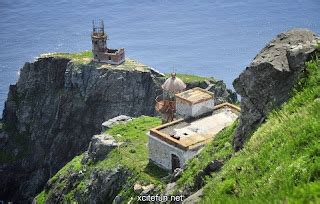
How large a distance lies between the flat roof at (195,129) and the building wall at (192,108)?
0.49 metres

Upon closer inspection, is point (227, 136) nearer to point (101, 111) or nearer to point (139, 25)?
point (101, 111)

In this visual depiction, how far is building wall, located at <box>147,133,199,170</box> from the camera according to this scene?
136 feet

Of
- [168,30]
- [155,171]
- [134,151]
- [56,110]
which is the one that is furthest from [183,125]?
[168,30]

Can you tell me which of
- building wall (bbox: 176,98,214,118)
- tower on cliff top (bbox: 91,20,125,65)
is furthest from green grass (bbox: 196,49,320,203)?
tower on cliff top (bbox: 91,20,125,65)

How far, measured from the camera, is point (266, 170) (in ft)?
42.6

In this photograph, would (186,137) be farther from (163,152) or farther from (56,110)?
(56,110)

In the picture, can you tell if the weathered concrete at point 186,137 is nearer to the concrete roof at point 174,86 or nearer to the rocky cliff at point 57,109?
the concrete roof at point 174,86

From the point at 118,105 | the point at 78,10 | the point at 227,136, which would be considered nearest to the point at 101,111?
the point at 118,105

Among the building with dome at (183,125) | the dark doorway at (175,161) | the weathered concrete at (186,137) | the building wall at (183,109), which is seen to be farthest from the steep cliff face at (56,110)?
the dark doorway at (175,161)

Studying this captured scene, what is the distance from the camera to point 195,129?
45062 mm

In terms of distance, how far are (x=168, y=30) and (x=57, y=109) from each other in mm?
74030

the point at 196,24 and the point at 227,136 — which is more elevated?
the point at 227,136

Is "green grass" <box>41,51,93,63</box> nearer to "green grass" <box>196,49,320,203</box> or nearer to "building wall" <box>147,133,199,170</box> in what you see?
"building wall" <box>147,133,199,170</box>

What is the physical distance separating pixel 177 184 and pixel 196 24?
150 metres
